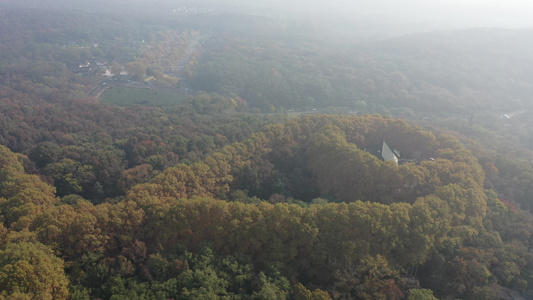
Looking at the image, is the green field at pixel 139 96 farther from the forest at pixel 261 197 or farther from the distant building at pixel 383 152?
the distant building at pixel 383 152

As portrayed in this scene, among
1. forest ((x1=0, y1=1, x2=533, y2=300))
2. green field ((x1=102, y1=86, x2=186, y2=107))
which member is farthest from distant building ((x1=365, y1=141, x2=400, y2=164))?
green field ((x1=102, y1=86, x2=186, y2=107))

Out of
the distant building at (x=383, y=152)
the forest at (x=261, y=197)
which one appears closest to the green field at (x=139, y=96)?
the forest at (x=261, y=197)

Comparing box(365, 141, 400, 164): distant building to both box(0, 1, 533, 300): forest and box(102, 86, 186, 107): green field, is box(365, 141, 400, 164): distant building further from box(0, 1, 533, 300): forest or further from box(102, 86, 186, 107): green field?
box(102, 86, 186, 107): green field

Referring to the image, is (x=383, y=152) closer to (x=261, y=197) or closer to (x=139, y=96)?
(x=261, y=197)

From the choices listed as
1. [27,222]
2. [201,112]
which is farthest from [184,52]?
[27,222]

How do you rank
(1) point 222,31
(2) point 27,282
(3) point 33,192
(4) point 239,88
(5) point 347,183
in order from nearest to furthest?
(2) point 27,282
(3) point 33,192
(5) point 347,183
(4) point 239,88
(1) point 222,31

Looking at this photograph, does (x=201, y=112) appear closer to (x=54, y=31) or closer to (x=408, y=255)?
(x=408, y=255)
